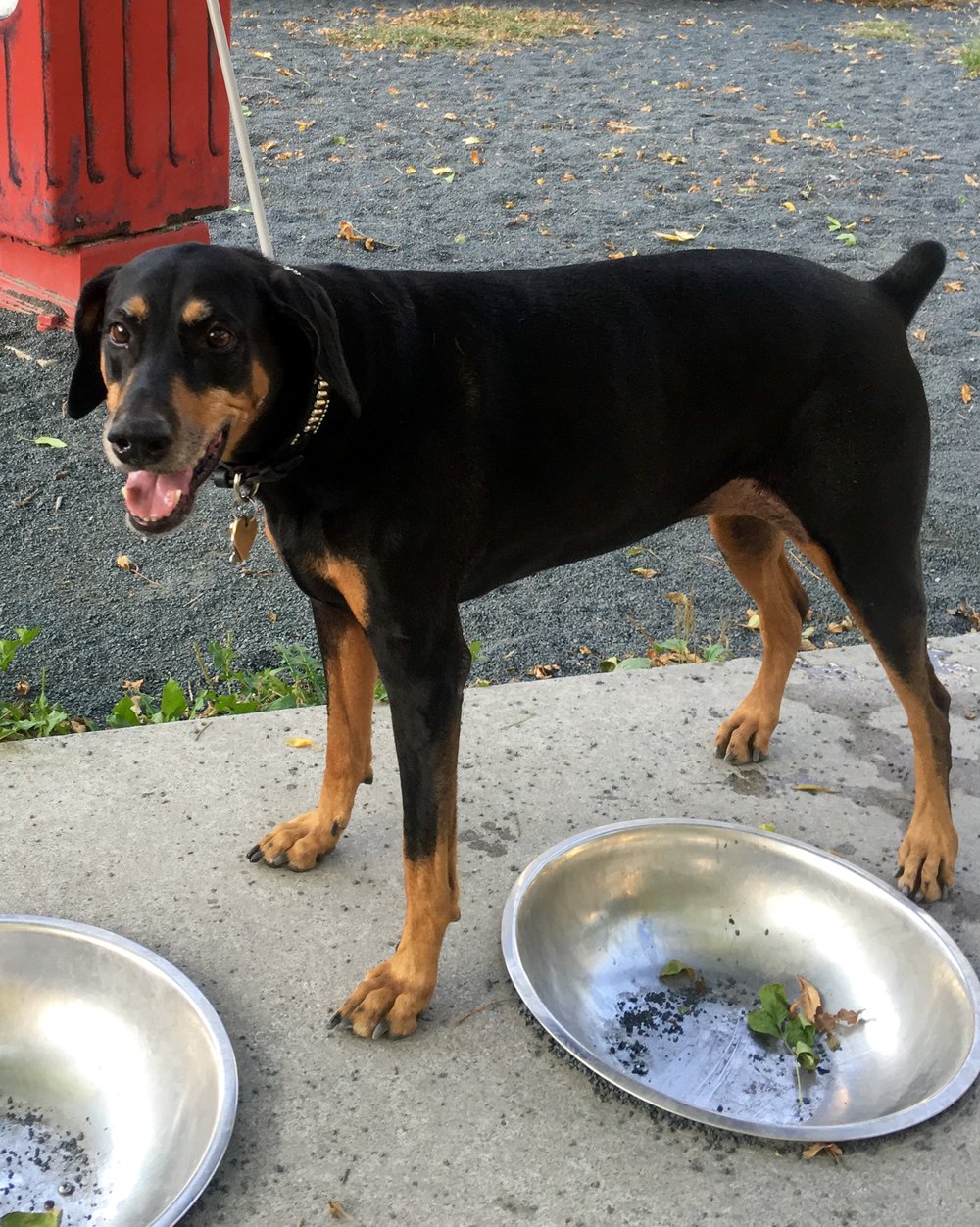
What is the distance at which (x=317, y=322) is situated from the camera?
7.69ft

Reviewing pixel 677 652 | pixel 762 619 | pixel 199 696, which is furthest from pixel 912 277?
pixel 199 696

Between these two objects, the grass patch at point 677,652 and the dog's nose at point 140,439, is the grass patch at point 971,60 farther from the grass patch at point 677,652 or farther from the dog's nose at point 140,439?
the dog's nose at point 140,439

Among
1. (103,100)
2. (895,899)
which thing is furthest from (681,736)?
(103,100)

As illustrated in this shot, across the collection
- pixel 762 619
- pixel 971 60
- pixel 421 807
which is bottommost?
pixel 762 619

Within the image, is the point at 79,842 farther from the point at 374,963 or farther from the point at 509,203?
the point at 509,203

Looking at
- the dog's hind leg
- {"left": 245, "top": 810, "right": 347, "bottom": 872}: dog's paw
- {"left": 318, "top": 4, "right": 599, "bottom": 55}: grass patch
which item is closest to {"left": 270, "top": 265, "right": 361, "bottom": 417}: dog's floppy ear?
the dog's hind leg

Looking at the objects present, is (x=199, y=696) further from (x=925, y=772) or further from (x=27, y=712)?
(x=925, y=772)

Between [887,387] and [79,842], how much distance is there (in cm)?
226

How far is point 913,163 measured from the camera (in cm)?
1011

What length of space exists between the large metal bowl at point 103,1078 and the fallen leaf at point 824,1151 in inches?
43.2

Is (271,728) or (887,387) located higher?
(887,387)

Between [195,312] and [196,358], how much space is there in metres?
0.08

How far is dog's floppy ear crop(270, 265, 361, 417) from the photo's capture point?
2.33m

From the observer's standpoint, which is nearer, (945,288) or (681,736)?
(681,736)
